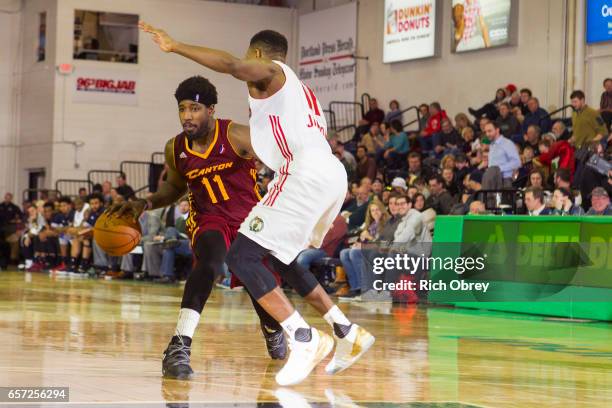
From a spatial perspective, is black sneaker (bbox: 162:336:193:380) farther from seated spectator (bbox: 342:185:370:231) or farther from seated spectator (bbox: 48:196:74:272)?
seated spectator (bbox: 48:196:74:272)

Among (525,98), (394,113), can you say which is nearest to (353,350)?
(525,98)

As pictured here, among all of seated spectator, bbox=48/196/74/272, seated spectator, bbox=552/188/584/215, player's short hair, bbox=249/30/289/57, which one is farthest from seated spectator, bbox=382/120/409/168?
player's short hair, bbox=249/30/289/57

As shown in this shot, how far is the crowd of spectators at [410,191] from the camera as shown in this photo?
16.1 m

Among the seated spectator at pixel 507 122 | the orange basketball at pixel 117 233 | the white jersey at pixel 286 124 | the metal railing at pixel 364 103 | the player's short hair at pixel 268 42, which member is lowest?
the orange basketball at pixel 117 233

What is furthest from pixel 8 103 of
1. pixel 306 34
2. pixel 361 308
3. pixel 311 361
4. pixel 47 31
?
pixel 311 361

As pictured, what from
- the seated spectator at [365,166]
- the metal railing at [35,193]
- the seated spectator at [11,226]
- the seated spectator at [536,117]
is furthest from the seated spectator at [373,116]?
the seated spectator at [11,226]

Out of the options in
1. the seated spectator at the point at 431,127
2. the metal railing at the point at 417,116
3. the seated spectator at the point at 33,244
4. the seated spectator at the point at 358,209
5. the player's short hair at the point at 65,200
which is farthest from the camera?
the metal railing at the point at 417,116

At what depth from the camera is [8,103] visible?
3206 centimetres

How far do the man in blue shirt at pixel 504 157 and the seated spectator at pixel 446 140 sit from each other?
11.8ft

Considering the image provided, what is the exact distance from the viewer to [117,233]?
7812mm

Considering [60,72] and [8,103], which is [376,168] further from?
[8,103]

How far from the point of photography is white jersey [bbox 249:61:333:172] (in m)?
6.42

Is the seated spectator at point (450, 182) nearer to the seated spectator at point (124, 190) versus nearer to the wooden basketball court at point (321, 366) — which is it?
the wooden basketball court at point (321, 366)

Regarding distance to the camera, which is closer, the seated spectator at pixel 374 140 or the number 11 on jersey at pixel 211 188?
the number 11 on jersey at pixel 211 188
